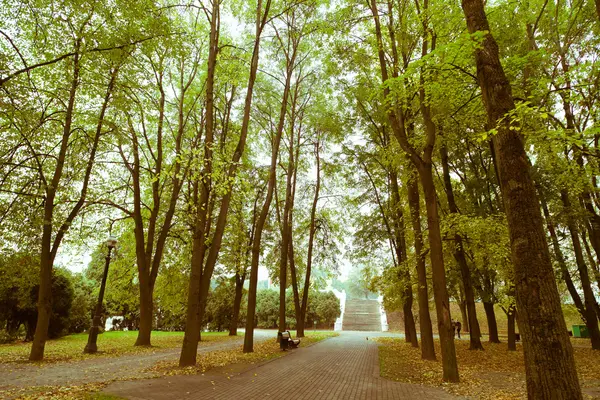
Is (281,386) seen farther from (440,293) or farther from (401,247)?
(401,247)

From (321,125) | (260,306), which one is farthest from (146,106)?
(260,306)

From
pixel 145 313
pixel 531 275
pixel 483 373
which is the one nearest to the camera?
pixel 531 275

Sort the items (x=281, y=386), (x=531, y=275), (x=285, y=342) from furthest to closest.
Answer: (x=285, y=342), (x=281, y=386), (x=531, y=275)

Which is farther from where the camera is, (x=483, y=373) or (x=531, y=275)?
(x=483, y=373)

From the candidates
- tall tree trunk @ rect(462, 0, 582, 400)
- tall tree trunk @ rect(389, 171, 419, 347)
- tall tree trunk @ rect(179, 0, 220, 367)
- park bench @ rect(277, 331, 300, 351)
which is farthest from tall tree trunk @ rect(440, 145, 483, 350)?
tall tree trunk @ rect(462, 0, 582, 400)

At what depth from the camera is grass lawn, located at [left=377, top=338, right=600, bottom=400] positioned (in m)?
7.54

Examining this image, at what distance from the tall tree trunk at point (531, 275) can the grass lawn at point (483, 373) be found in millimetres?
3783

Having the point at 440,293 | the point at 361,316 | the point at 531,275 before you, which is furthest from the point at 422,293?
the point at 361,316

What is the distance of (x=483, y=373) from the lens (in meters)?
9.96

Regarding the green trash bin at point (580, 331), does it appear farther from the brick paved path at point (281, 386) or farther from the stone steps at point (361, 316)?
the brick paved path at point (281, 386)

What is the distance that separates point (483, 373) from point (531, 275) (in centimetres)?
770

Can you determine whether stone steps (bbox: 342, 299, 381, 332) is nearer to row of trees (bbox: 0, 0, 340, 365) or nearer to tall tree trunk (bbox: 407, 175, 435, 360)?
row of trees (bbox: 0, 0, 340, 365)

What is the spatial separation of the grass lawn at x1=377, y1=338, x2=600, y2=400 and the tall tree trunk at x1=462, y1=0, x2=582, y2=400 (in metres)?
3.78

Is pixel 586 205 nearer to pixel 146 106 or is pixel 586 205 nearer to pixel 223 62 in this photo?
pixel 223 62
